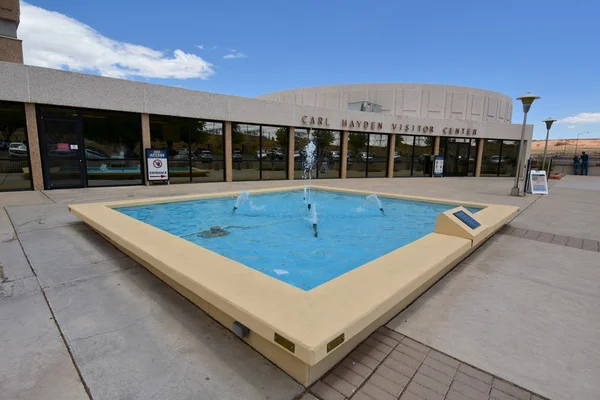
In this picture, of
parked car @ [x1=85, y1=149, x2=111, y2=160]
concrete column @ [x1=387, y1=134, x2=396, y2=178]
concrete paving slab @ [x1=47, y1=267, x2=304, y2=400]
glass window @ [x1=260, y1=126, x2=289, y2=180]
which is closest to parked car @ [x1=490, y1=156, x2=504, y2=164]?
concrete column @ [x1=387, y1=134, x2=396, y2=178]

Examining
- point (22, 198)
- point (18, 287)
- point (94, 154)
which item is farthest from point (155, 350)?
point (94, 154)

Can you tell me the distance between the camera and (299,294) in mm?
2789

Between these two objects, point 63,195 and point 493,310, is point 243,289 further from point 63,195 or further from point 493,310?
point 63,195

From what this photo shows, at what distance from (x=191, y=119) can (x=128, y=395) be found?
12731mm

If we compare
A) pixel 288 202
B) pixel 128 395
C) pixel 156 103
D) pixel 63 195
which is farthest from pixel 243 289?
pixel 156 103

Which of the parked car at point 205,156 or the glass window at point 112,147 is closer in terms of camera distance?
the glass window at point 112,147

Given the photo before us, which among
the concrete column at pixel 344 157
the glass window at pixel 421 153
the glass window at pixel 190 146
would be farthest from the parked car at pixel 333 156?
the glass window at pixel 190 146

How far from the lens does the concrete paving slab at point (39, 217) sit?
6.07m

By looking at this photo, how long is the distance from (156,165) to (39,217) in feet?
19.5

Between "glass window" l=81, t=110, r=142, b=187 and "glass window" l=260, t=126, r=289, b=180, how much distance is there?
5.61 meters

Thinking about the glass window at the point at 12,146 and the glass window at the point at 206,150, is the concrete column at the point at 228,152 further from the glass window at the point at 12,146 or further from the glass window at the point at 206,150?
the glass window at the point at 12,146

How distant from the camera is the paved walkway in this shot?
216cm

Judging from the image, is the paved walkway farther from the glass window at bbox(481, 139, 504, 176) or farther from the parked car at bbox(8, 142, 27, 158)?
the glass window at bbox(481, 139, 504, 176)

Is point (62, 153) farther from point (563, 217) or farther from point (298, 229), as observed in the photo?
point (563, 217)
